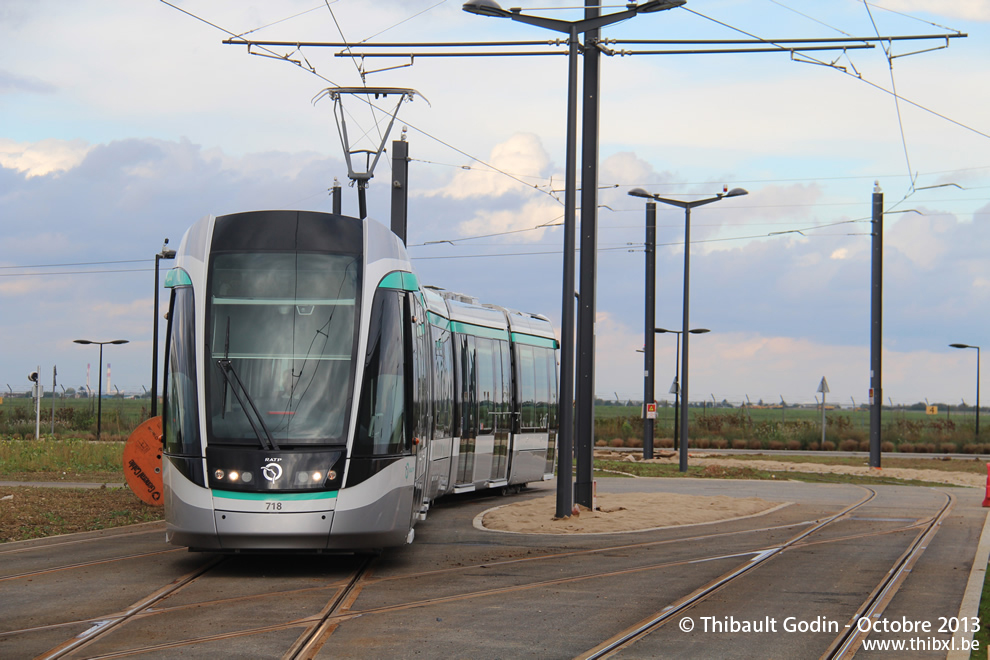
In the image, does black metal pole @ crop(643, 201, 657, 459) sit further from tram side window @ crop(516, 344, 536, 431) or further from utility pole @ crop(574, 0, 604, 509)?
utility pole @ crop(574, 0, 604, 509)

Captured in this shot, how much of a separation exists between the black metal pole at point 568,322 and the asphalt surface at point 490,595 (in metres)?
1.43

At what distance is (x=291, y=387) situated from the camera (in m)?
11.4

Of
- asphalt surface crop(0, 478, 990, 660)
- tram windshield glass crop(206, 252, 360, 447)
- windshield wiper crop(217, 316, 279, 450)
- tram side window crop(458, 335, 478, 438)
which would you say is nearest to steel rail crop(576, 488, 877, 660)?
asphalt surface crop(0, 478, 990, 660)

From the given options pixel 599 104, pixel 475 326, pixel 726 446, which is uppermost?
pixel 599 104

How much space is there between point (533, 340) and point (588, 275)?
19.2 ft

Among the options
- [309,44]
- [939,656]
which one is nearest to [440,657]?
[939,656]

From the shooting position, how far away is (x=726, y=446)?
2185 inches

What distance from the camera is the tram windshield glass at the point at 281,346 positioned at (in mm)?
11344

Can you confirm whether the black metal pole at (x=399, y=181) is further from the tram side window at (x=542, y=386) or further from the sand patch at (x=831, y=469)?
the sand patch at (x=831, y=469)

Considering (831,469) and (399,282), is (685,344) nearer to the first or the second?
(831,469)

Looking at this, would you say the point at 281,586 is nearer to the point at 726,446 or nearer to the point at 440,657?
the point at 440,657

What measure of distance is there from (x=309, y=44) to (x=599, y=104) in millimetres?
4568

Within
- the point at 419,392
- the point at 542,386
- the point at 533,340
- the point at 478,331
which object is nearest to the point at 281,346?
the point at 419,392

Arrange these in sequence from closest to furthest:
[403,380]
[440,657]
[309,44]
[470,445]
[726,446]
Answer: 1. [440,657]
2. [403,380]
3. [309,44]
4. [470,445]
5. [726,446]
